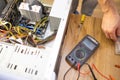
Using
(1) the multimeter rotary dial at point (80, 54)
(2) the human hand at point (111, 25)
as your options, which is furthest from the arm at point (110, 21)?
(1) the multimeter rotary dial at point (80, 54)

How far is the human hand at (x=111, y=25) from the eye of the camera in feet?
2.39

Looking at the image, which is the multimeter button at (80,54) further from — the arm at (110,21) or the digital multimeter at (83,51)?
the arm at (110,21)

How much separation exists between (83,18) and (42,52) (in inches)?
12.0

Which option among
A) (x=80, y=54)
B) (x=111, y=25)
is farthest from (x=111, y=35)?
(x=80, y=54)

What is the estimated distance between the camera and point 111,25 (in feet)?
2.41

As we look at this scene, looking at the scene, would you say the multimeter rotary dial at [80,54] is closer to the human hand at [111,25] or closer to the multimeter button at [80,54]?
the multimeter button at [80,54]

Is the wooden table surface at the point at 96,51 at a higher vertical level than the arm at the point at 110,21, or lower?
lower

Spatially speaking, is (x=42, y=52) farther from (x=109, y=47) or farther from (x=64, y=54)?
(x=109, y=47)

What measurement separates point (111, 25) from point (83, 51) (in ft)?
0.51

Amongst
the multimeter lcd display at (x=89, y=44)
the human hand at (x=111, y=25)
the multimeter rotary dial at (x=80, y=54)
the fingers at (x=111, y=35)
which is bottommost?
the multimeter rotary dial at (x=80, y=54)

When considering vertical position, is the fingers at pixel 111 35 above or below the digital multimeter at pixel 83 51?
above

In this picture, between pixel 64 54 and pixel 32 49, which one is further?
pixel 64 54

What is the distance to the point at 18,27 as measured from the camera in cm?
79

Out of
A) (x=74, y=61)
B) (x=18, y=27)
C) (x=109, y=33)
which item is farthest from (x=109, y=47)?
(x=18, y=27)
